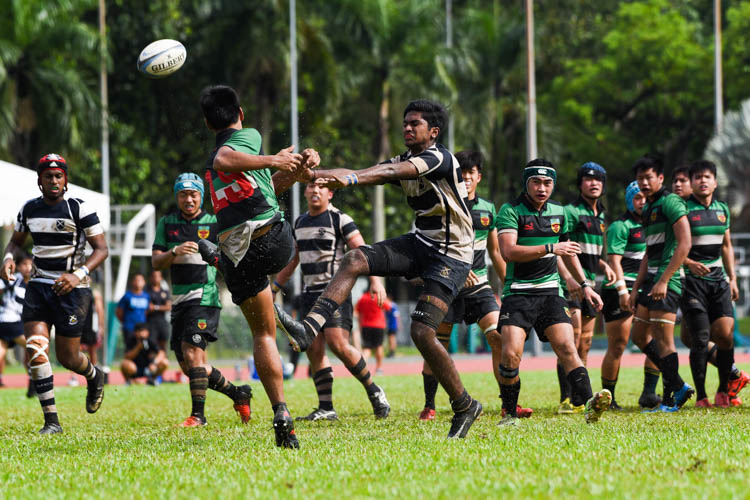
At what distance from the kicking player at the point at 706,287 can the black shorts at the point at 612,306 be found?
601 mm

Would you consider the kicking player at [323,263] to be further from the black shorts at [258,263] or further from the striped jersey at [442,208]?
the black shorts at [258,263]

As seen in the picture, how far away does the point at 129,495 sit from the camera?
5188 millimetres

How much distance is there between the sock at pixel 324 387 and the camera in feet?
33.7

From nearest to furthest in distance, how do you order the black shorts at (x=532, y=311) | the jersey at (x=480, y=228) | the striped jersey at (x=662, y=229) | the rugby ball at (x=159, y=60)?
1. the rugby ball at (x=159, y=60)
2. the black shorts at (x=532, y=311)
3. the striped jersey at (x=662, y=229)
4. the jersey at (x=480, y=228)

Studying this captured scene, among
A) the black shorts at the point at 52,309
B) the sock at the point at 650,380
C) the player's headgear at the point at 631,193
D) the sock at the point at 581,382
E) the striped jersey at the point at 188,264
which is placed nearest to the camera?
the sock at the point at 581,382

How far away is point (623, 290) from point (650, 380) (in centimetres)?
113

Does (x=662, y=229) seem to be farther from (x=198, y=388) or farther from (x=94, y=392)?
(x=94, y=392)

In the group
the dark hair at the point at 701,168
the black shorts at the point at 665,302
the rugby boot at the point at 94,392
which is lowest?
the rugby boot at the point at 94,392

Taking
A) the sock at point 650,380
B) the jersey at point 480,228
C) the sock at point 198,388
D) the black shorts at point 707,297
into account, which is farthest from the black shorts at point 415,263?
the sock at point 650,380

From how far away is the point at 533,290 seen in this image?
29.2 ft

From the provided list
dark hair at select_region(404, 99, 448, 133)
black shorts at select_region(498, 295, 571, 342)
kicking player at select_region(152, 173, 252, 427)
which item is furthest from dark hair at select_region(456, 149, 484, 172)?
dark hair at select_region(404, 99, 448, 133)

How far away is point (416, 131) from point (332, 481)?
2.87 m

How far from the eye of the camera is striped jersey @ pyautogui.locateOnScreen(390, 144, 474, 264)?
7.15 metres

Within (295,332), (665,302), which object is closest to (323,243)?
(665,302)
